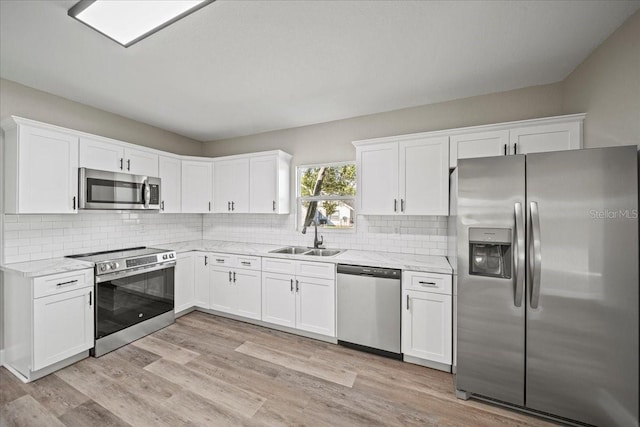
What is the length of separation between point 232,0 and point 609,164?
254 cm

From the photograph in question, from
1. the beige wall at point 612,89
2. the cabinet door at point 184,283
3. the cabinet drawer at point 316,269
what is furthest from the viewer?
the cabinet door at point 184,283

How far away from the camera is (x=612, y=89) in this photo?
1967 millimetres

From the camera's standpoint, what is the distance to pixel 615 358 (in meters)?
1.65

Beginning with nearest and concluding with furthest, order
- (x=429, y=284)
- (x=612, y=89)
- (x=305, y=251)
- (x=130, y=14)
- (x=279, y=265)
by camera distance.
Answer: (x=130, y=14)
(x=612, y=89)
(x=429, y=284)
(x=279, y=265)
(x=305, y=251)

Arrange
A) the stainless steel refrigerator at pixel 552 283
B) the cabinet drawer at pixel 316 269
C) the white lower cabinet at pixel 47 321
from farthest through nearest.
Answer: the cabinet drawer at pixel 316 269, the white lower cabinet at pixel 47 321, the stainless steel refrigerator at pixel 552 283

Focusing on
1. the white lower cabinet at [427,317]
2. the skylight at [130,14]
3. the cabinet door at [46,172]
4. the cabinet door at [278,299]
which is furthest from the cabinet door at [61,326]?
the white lower cabinet at [427,317]

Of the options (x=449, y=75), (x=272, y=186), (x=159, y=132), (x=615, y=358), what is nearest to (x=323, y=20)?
(x=449, y=75)

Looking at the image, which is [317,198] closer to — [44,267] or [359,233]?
[359,233]

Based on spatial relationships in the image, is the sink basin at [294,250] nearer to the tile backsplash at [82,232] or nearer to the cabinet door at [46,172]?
the tile backsplash at [82,232]

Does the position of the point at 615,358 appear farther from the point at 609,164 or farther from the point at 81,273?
the point at 81,273

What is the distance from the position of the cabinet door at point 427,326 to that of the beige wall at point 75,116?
400 cm

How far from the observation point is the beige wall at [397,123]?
8.95 feet

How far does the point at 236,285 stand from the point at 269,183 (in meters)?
1.45

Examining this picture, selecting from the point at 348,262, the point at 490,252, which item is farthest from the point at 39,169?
the point at 490,252
